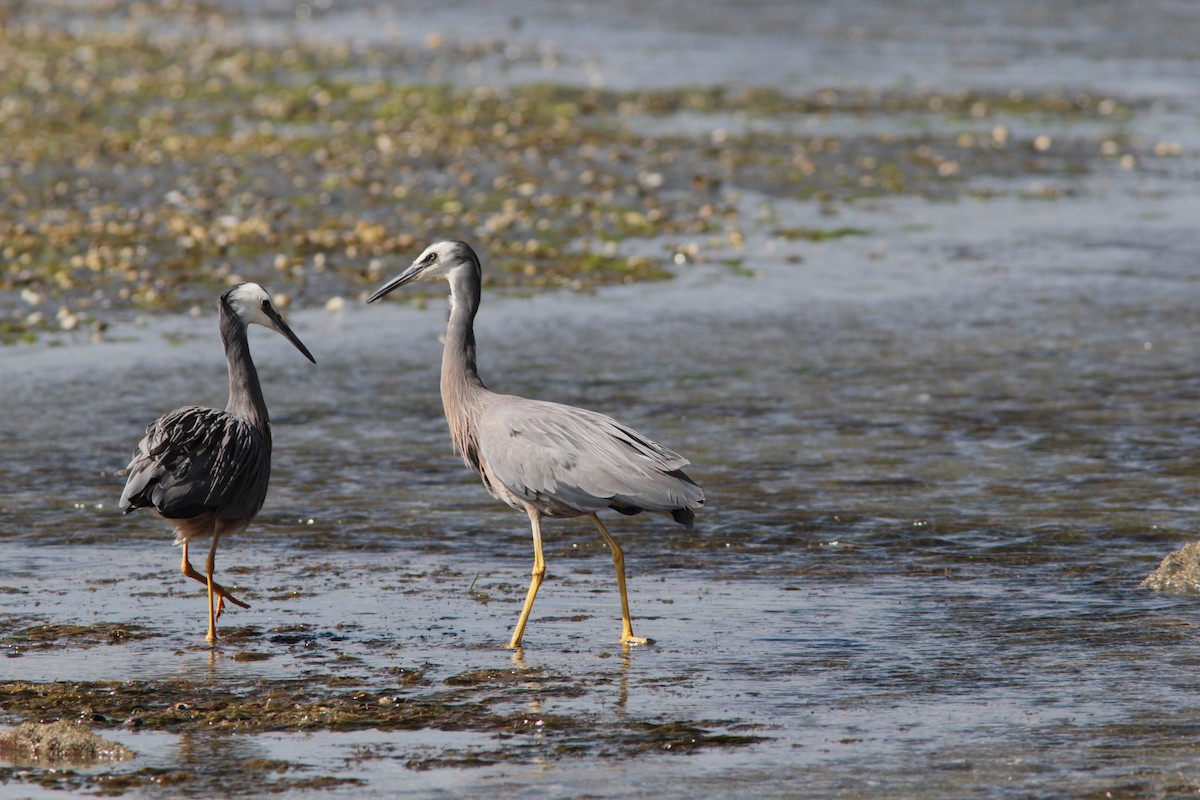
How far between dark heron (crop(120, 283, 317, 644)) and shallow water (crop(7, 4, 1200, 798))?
466mm

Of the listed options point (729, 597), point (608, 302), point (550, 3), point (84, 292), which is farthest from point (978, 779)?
point (550, 3)

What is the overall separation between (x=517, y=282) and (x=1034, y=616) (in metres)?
9.68

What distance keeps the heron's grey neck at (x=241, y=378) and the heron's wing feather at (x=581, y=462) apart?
4.29 ft

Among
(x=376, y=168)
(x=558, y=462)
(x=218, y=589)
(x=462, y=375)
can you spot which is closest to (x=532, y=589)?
(x=558, y=462)

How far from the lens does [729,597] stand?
9.38 m

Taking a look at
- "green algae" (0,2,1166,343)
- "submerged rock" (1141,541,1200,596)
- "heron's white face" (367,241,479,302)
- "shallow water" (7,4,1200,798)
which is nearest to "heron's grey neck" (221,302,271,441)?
"heron's white face" (367,241,479,302)

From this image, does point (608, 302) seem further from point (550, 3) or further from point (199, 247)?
point (550, 3)

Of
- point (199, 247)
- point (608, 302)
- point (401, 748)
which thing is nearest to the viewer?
point (401, 748)

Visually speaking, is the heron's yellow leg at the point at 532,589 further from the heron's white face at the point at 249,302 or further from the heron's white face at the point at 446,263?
the heron's white face at the point at 249,302

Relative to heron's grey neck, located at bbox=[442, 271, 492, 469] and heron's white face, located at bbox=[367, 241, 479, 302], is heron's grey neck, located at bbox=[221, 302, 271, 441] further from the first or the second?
heron's grey neck, located at bbox=[442, 271, 492, 469]

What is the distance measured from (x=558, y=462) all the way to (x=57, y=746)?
288 cm

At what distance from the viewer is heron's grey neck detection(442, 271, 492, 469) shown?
934cm

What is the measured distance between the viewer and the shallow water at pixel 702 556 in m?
7.01

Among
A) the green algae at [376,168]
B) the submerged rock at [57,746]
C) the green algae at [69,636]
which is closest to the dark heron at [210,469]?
the green algae at [69,636]
